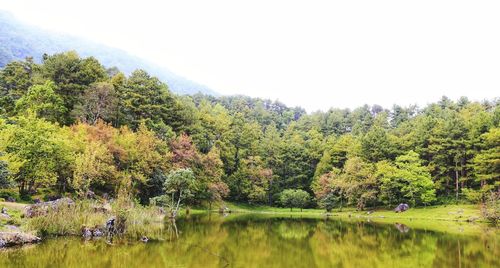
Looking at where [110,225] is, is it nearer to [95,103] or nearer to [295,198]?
[95,103]

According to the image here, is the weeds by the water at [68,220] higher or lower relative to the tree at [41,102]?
lower

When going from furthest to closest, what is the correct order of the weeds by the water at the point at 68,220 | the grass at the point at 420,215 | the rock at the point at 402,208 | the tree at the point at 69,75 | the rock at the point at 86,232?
the rock at the point at 402,208 → the tree at the point at 69,75 → the grass at the point at 420,215 → the rock at the point at 86,232 → the weeds by the water at the point at 68,220

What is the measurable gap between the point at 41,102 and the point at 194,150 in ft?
64.9

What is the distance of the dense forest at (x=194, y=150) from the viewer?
33.1 m

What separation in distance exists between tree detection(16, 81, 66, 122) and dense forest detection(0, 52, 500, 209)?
12 centimetres

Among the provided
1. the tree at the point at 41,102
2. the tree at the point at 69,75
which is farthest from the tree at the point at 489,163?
the tree at the point at 69,75

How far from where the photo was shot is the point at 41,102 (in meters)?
41.4

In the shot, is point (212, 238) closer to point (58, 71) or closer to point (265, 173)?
point (58, 71)

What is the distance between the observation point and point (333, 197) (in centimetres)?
5925

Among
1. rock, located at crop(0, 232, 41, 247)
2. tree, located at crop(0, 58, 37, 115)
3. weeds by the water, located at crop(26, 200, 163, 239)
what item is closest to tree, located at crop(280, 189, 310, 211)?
tree, located at crop(0, 58, 37, 115)

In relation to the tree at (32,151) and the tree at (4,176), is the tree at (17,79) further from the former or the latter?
the tree at (4,176)

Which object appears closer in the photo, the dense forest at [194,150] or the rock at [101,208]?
the rock at [101,208]

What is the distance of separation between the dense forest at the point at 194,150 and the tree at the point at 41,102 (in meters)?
0.12

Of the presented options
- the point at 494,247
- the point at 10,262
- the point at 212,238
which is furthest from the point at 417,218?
the point at 10,262
